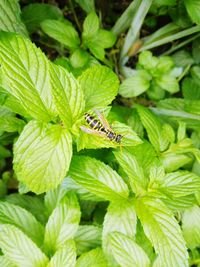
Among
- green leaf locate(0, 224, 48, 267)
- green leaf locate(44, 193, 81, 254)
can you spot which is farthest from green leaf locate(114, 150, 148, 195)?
green leaf locate(0, 224, 48, 267)

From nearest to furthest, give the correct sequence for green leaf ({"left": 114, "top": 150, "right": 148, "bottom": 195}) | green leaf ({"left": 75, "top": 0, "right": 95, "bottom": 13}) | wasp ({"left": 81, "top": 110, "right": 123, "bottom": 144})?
1. wasp ({"left": 81, "top": 110, "right": 123, "bottom": 144})
2. green leaf ({"left": 114, "top": 150, "right": 148, "bottom": 195})
3. green leaf ({"left": 75, "top": 0, "right": 95, "bottom": 13})

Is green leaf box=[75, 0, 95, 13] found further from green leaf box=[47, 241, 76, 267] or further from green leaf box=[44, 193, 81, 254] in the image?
green leaf box=[47, 241, 76, 267]

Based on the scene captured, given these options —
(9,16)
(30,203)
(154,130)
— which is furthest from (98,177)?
(9,16)

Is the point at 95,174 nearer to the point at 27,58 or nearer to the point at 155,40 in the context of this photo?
the point at 27,58

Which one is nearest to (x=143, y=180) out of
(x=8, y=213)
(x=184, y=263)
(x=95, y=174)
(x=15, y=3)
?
(x=95, y=174)

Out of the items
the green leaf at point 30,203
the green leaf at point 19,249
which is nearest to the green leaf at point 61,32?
the green leaf at point 30,203

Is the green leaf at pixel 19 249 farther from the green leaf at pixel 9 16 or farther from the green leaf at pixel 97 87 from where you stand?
the green leaf at pixel 9 16
